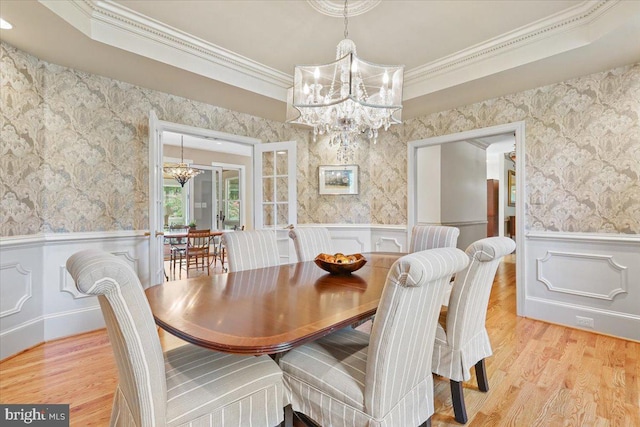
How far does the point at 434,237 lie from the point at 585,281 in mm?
1538

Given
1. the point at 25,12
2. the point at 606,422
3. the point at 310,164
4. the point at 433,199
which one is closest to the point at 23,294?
the point at 25,12

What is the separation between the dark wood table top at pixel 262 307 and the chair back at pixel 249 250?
0.82 feet

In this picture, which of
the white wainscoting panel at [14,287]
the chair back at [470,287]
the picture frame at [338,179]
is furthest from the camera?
the picture frame at [338,179]

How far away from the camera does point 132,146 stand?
10.2ft

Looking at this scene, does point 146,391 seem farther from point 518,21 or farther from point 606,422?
point 518,21

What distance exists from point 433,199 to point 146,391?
4.73m

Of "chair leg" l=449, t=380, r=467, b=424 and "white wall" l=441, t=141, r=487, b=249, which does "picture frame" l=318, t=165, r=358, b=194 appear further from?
"chair leg" l=449, t=380, r=467, b=424

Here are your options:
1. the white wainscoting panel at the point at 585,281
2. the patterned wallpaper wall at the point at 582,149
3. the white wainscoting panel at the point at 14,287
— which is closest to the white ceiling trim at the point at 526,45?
the patterned wallpaper wall at the point at 582,149

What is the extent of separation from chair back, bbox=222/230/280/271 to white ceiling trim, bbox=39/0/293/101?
1.65 metres

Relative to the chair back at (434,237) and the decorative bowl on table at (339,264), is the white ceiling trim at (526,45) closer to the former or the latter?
the chair back at (434,237)

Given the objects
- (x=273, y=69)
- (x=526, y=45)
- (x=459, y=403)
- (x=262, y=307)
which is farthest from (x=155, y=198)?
(x=526, y=45)

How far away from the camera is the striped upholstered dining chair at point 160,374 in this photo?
89 centimetres

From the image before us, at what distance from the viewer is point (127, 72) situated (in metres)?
2.81

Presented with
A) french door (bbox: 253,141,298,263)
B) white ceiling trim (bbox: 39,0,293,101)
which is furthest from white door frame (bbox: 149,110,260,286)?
french door (bbox: 253,141,298,263)
